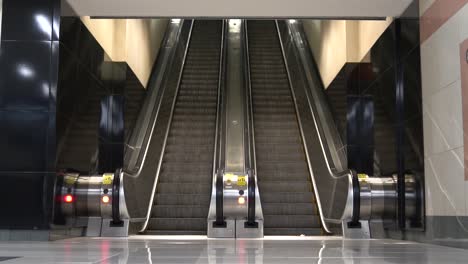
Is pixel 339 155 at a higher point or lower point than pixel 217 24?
lower

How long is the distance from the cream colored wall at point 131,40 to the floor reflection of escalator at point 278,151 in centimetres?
252

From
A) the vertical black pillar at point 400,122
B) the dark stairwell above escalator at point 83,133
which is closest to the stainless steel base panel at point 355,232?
the vertical black pillar at point 400,122

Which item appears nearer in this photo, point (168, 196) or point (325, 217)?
point (325, 217)

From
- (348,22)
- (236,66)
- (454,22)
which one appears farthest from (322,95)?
(454,22)

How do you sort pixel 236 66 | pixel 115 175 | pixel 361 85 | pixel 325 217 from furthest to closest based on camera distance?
1. pixel 236 66
2. pixel 361 85
3. pixel 325 217
4. pixel 115 175

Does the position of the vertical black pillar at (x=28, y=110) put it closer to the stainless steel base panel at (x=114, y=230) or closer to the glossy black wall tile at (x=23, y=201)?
the glossy black wall tile at (x=23, y=201)

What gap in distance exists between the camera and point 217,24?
19.0 m

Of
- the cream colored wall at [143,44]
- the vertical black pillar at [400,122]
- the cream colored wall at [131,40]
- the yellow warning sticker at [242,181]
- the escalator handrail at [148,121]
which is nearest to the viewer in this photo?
the vertical black pillar at [400,122]

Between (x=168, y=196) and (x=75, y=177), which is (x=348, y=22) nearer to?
(x=168, y=196)

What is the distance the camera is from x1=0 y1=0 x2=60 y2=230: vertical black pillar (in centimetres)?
718

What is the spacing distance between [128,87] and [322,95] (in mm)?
3945

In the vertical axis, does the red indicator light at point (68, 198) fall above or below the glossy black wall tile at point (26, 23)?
below

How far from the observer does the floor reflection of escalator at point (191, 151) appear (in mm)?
9945

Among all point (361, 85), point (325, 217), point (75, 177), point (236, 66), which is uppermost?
point (236, 66)
